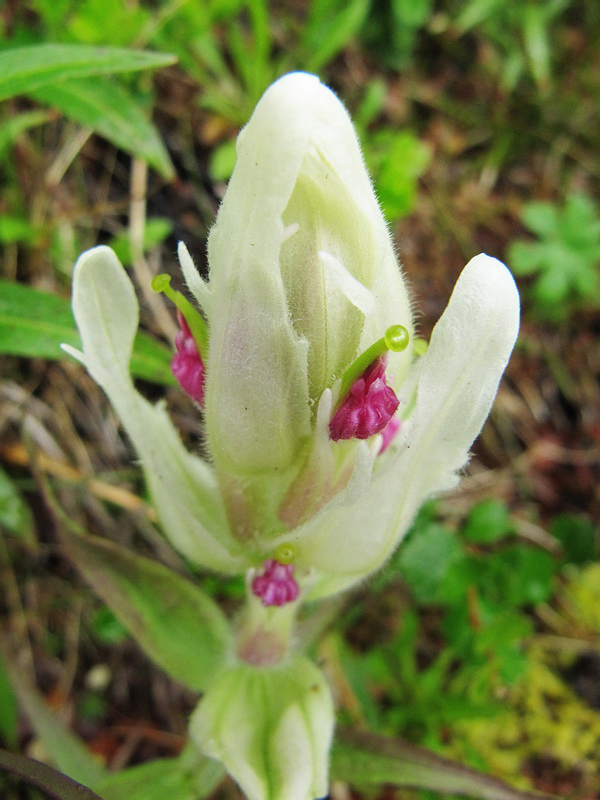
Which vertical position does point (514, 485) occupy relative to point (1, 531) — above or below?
below

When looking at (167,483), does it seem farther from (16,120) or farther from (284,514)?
(16,120)

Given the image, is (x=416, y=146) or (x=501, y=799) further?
(x=416, y=146)

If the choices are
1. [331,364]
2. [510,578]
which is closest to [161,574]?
[331,364]

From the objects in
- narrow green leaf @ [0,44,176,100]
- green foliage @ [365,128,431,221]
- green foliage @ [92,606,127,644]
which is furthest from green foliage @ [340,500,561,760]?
narrow green leaf @ [0,44,176,100]

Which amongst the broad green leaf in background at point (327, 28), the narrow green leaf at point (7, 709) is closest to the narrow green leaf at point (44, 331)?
the narrow green leaf at point (7, 709)

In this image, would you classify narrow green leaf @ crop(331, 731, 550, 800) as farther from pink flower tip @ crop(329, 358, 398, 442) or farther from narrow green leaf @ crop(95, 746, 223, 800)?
pink flower tip @ crop(329, 358, 398, 442)

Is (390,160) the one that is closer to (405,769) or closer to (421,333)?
(421,333)

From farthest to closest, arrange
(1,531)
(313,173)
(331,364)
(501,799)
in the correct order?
1. (1,531)
2. (501,799)
3. (331,364)
4. (313,173)

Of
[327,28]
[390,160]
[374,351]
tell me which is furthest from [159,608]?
[327,28]
